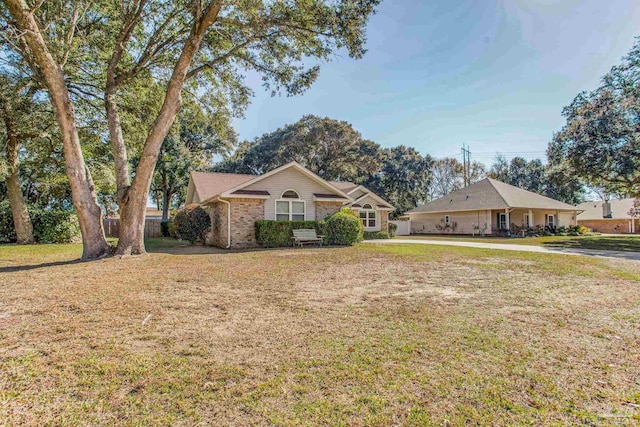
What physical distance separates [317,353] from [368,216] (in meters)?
20.2

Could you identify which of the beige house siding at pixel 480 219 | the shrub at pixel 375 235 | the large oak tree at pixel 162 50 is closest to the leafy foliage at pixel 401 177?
the beige house siding at pixel 480 219

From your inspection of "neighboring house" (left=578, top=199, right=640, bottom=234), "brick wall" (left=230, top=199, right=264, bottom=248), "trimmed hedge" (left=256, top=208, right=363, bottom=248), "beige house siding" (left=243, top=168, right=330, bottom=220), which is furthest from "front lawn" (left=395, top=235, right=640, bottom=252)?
"neighboring house" (left=578, top=199, right=640, bottom=234)

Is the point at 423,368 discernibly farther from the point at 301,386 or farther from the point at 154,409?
the point at 154,409

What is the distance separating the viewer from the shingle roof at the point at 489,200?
84.0 ft

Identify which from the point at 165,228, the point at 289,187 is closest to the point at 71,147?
the point at 289,187

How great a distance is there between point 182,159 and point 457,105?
2447cm

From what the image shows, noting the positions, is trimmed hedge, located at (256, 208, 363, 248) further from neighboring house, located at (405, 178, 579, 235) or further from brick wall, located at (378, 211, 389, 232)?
neighboring house, located at (405, 178, 579, 235)

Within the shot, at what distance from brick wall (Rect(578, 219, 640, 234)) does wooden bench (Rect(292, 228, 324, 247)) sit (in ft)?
126

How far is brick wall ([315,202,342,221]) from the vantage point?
56.3 feet

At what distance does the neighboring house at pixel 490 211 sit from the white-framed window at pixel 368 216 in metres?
9.41

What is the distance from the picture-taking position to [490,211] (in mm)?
26422

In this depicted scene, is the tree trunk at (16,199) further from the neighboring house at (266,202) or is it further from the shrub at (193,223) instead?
the neighboring house at (266,202)

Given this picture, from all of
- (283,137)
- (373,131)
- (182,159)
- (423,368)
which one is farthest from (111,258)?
(373,131)

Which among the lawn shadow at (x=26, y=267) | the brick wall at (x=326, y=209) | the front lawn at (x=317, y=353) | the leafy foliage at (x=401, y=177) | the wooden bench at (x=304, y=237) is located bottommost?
the front lawn at (x=317, y=353)
